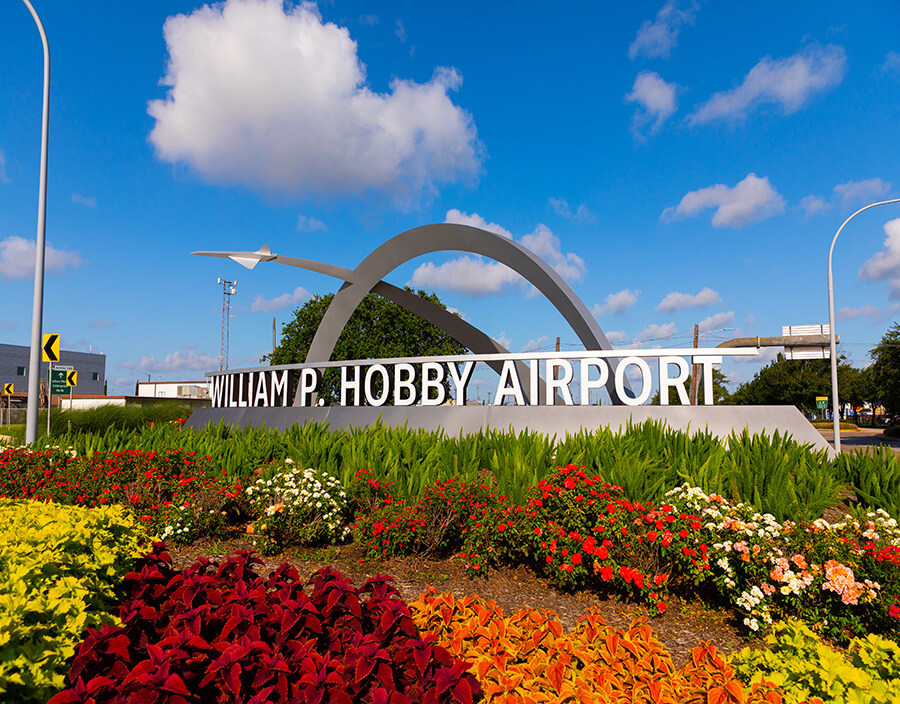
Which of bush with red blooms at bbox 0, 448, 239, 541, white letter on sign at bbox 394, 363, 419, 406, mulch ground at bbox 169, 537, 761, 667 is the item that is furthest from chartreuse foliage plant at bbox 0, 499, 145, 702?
white letter on sign at bbox 394, 363, 419, 406

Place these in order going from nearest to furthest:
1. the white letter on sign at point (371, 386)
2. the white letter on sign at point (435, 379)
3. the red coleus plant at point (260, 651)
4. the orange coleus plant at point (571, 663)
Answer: the red coleus plant at point (260, 651) < the orange coleus plant at point (571, 663) < the white letter on sign at point (435, 379) < the white letter on sign at point (371, 386)

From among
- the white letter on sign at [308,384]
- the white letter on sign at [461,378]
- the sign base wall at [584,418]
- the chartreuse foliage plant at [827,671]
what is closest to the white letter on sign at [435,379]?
the white letter on sign at [461,378]

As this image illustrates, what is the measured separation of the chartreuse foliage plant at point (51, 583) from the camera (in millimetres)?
1995

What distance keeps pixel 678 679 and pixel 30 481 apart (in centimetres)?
873

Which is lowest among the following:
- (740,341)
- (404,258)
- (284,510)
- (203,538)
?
(203,538)

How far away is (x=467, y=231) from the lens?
16.2 metres

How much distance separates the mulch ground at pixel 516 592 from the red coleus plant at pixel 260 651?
90 centimetres

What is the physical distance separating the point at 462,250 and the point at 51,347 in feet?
37.4

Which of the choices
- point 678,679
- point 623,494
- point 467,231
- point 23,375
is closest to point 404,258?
point 467,231

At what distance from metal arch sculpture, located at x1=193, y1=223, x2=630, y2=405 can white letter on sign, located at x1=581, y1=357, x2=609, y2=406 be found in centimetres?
18

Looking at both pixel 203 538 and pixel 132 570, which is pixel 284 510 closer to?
pixel 203 538

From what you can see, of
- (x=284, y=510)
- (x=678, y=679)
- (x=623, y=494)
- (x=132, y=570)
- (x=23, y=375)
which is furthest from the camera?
(x=23, y=375)

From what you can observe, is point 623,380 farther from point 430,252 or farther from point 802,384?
point 802,384

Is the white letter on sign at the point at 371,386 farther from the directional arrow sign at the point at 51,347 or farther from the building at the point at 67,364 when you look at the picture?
the building at the point at 67,364
